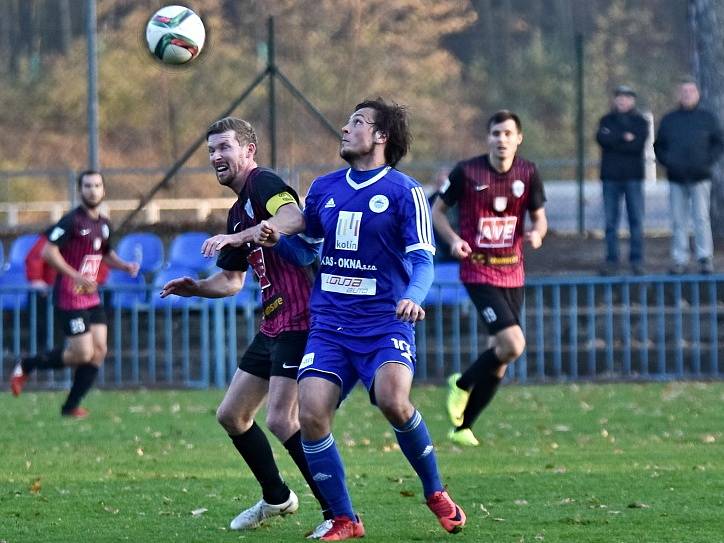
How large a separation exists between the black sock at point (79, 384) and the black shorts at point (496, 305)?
3.91 m

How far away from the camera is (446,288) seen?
16.7 meters

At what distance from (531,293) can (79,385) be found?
567 cm

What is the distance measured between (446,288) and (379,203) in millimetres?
9679

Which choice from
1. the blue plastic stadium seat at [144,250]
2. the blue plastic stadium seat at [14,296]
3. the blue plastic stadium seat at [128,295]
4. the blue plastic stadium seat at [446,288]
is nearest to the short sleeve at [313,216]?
the blue plastic stadium seat at [446,288]

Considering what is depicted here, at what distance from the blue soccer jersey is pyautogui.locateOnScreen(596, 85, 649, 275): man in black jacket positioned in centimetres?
1026

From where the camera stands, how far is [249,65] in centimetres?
3306

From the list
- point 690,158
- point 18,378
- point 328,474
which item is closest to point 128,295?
point 18,378

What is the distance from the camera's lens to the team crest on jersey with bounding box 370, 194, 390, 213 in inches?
277

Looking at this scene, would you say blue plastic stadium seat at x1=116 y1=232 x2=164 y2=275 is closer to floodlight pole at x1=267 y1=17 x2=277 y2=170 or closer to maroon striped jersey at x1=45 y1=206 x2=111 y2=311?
floodlight pole at x1=267 y1=17 x2=277 y2=170

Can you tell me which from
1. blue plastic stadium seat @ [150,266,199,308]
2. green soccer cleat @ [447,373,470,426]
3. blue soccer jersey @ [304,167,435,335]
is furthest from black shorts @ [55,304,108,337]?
blue soccer jersey @ [304,167,435,335]

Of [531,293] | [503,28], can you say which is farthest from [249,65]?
[531,293]

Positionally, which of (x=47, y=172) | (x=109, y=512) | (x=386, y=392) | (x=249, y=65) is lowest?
(x=109, y=512)

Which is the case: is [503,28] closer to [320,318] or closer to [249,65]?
[249,65]

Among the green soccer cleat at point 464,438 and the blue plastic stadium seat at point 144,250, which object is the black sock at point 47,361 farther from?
the blue plastic stadium seat at point 144,250
